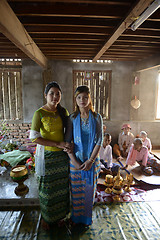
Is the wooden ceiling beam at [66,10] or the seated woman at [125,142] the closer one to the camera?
the wooden ceiling beam at [66,10]

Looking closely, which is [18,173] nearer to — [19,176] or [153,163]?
[19,176]

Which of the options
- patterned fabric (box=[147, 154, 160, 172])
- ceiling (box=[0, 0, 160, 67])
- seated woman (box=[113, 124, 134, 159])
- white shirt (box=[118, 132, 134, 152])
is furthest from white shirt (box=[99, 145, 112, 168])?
ceiling (box=[0, 0, 160, 67])

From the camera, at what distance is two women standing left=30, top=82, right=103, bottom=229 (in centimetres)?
222

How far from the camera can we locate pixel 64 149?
88.8 inches

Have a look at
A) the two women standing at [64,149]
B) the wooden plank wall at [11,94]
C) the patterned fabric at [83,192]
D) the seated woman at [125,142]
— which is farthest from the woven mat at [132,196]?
the wooden plank wall at [11,94]

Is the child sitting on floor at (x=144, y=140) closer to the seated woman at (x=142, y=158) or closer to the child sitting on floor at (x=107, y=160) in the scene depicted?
the seated woman at (x=142, y=158)

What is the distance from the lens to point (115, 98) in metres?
6.75

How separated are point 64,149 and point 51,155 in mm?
195

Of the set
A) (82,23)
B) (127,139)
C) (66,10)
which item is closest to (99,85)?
(127,139)

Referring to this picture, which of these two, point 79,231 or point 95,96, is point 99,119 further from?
point 95,96

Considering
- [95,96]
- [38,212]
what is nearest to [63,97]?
[95,96]

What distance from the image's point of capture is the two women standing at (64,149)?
2217 mm

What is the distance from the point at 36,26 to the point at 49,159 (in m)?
2.46

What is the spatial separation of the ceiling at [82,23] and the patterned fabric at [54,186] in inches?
74.5
